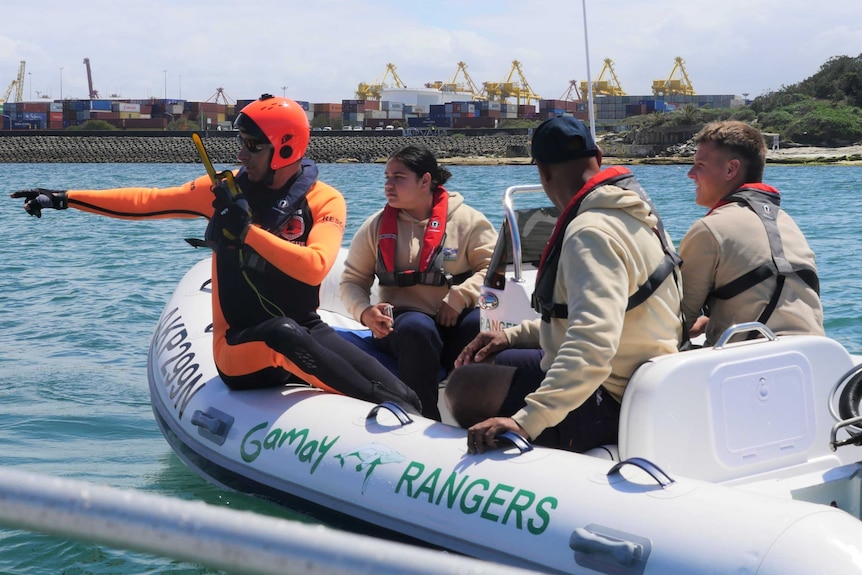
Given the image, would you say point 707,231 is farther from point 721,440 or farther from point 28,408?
point 28,408

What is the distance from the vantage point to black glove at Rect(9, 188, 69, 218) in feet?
10.9

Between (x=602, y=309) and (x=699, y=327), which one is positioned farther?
(x=699, y=327)

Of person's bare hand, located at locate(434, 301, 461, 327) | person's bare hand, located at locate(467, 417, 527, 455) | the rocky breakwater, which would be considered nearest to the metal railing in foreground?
person's bare hand, located at locate(467, 417, 527, 455)

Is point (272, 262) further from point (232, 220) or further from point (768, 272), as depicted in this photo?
point (768, 272)

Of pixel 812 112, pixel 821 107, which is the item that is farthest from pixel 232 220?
pixel 821 107

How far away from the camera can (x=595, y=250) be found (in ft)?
7.74

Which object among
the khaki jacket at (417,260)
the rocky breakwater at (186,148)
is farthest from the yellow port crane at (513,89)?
the khaki jacket at (417,260)

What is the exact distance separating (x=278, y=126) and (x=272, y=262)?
0.45 m

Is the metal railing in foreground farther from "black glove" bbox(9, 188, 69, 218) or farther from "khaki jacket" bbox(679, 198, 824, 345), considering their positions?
"black glove" bbox(9, 188, 69, 218)

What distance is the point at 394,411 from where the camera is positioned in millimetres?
2990

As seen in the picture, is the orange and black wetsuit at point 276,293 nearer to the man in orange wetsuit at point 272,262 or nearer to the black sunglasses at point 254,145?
the man in orange wetsuit at point 272,262

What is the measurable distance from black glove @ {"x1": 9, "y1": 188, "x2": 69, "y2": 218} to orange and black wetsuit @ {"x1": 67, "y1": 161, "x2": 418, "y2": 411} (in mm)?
38

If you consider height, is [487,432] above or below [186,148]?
above

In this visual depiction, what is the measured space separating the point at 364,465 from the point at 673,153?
5296 centimetres
